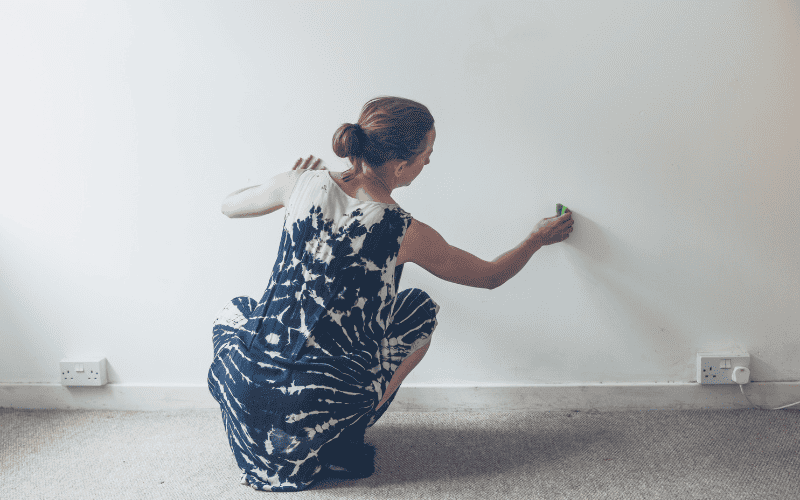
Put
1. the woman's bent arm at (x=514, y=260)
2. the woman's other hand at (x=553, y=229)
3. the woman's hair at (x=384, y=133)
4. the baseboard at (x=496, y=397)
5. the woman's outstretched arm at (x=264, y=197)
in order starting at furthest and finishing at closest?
the baseboard at (x=496, y=397)
the woman's other hand at (x=553, y=229)
the woman's bent arm at (x=514, y=260)
the woman's outstretched arm at (x=264, y=197)
the woman's hair at (x=384, y=133)

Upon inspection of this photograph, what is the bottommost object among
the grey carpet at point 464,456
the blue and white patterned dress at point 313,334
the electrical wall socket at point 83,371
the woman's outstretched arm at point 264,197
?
the grey carpet at point 464,456

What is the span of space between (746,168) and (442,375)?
40.7 inches

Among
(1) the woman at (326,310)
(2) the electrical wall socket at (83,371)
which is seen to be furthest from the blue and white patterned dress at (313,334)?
(2) the electrical wall socket at (83,371)

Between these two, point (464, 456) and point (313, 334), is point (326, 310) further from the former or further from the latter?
point (464, 456)

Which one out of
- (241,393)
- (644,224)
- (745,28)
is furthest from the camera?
(644,224)

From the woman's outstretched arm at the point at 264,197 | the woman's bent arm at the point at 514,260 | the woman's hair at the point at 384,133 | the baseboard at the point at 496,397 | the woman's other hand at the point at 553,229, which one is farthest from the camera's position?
the baseboard at the point at 496,397

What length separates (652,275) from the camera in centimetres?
158

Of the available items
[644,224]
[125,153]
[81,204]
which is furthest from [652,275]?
[81,204]

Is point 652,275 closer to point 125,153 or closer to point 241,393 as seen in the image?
point 241,393

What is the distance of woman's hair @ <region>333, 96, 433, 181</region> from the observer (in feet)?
3.85

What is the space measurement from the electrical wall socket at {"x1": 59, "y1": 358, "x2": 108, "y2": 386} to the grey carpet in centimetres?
10

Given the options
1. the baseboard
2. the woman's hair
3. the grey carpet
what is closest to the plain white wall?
the baseboard

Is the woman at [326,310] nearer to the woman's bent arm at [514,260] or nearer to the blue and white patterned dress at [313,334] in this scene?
the blue and white patterned dress at [313,334]

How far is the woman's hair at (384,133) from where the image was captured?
117cm
